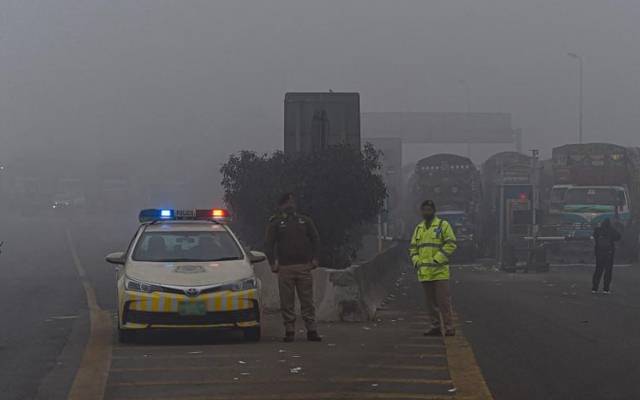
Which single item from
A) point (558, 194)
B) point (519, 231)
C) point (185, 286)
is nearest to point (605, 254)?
point (185, 286)

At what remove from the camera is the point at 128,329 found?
12.5 m

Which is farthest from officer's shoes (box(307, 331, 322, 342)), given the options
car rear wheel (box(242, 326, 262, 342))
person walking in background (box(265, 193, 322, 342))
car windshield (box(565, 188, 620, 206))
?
car windshield (box(565, 188, 620, 206))

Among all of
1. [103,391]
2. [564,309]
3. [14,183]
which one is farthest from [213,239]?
[14,183]

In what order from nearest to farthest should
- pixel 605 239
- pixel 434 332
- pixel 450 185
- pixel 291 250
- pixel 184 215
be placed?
1. pixel 291 250
2. pixel 434 332
3. pixel 184 215
4. pixel 605 239
5. pixel 450 185

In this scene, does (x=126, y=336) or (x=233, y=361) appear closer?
(x=233, y=361)

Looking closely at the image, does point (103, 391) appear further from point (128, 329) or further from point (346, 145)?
point (346, 145)

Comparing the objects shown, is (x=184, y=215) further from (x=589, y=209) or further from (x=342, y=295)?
(x=589, y=209)

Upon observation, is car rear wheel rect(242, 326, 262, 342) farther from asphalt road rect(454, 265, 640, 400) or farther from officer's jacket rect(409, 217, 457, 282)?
asphalt road rect(454, 265, 640, 400)

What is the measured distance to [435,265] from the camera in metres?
13.4

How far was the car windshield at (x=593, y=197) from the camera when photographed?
4028 cm

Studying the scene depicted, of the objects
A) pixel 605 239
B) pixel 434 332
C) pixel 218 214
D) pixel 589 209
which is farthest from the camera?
pixel 589 209

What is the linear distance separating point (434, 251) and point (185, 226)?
3.24 m

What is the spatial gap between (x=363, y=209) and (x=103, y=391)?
14.5 meters

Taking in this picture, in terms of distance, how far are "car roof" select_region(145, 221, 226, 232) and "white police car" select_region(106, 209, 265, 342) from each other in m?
0.19
